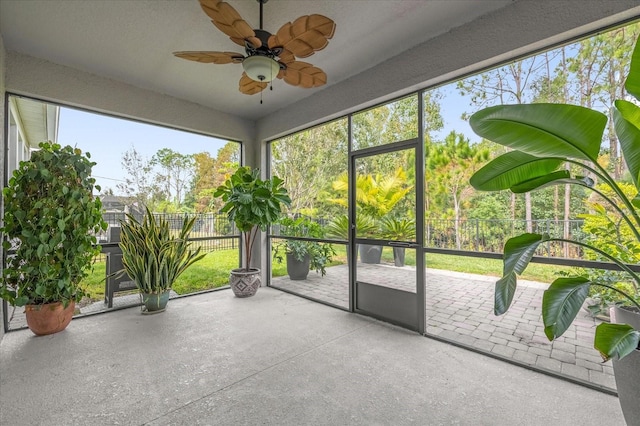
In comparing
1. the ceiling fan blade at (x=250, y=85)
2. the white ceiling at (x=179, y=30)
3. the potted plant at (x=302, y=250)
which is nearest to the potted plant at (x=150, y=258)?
the potted plant at (x=302, y=250)

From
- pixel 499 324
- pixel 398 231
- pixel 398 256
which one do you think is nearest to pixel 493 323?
pixel 499 324

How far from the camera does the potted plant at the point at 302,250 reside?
4.26 meters

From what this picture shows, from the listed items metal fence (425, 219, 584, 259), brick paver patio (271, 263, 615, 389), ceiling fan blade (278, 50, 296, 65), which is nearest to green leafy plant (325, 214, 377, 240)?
brick paver patio (271, 263, 615, 389)

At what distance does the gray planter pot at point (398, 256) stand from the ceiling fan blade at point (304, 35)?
7.15 ft

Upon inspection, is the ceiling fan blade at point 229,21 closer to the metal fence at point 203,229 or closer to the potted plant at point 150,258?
the potted plant at point 150,258

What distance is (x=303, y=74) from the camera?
2385 millimetres

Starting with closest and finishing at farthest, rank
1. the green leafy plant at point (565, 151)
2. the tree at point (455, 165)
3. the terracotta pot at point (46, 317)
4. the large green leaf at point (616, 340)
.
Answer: the large green leaf at point (616, 340) → the green leafy plant at point (565, 151) → the tree at point (455, 165) → the terracotta pot at point (46, 317)

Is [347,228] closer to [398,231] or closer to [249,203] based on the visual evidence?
[398,231]

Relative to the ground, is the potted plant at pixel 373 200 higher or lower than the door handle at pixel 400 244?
higher

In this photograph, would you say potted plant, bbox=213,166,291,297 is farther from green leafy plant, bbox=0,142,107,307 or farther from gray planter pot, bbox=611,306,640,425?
gray planter pot, bbox=611,306,640,425

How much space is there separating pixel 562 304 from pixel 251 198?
3570 mm

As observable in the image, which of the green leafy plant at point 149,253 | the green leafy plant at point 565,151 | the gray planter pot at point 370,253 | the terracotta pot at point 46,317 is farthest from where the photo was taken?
the green leafy plant at point 149,253

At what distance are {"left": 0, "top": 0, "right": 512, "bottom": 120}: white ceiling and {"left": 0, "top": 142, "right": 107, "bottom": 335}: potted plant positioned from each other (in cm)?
106

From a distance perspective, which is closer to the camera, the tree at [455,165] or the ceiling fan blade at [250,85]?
the ceiling fan blade at [250,85]
